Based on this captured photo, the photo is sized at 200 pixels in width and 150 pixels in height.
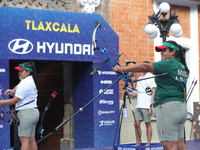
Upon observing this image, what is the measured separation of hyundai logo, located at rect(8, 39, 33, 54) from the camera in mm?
11967

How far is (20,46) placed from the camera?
12070mm

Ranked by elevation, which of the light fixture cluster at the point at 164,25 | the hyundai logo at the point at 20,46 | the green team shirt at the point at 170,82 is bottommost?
the green team shirt at the point at 170,82

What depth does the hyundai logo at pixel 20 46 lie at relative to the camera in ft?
39.3

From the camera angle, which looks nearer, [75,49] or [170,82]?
[170,82]

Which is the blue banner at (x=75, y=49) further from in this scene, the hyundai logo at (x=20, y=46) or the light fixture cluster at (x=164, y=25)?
the light fixture cluster at (x=164, y=25)

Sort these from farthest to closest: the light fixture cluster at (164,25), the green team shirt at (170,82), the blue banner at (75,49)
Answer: the light fixture cluster at (164,25), the blue banner at (75,49), the green team shirt at (170,82)

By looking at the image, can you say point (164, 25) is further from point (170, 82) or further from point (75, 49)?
point (170, 82)

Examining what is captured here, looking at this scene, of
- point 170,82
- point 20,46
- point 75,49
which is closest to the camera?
point 170,82

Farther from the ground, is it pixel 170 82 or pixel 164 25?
pixel 164 25

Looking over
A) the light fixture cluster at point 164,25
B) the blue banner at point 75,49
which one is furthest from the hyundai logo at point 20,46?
the light fixture cluster at point 164,25

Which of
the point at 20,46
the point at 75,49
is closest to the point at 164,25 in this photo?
the point at 75,49

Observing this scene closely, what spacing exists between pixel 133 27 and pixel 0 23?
440cm

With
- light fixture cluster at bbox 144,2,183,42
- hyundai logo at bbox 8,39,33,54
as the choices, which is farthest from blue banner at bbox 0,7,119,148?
light fixture cluster at bbox 144,2,183,42

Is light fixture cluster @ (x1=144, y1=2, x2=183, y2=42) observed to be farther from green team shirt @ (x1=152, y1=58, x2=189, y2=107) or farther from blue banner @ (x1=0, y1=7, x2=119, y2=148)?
green team shirt @ (x1=152, y1=58, x2=189, y2=107)
